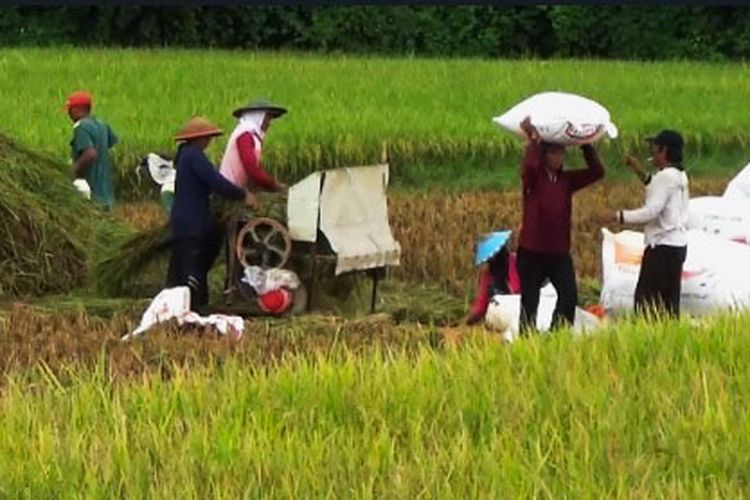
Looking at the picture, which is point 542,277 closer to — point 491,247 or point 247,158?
point 491,247

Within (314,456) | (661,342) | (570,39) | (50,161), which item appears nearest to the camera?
(314,456)

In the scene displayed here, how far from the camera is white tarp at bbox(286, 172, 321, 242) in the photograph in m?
8.44

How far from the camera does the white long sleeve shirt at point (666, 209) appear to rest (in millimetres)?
7785

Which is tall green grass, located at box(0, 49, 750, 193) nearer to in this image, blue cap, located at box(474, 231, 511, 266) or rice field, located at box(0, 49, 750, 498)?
rice field, located at box(0, 49, 750, 498)

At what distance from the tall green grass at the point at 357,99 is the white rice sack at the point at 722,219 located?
4104mm

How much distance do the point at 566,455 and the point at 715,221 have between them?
5.36 metres

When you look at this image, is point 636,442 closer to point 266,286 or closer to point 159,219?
point 266,286

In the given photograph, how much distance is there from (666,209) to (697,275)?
63cm

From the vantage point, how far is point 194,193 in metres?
8.71

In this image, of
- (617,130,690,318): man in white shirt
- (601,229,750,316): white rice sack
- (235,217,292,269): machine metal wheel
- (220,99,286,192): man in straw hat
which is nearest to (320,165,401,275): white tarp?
(235,217,292,269): machine metal wheel

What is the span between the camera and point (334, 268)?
865 centimetres

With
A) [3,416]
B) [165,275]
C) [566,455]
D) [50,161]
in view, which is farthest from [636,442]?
[50,161]

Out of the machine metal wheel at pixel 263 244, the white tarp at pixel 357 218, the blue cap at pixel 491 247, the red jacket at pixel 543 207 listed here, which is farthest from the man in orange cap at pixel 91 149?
the red jacket at pixel 543 207

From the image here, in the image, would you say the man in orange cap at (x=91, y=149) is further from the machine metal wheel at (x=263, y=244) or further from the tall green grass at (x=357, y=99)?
the machine metal wheel at (x=263, y=244)
